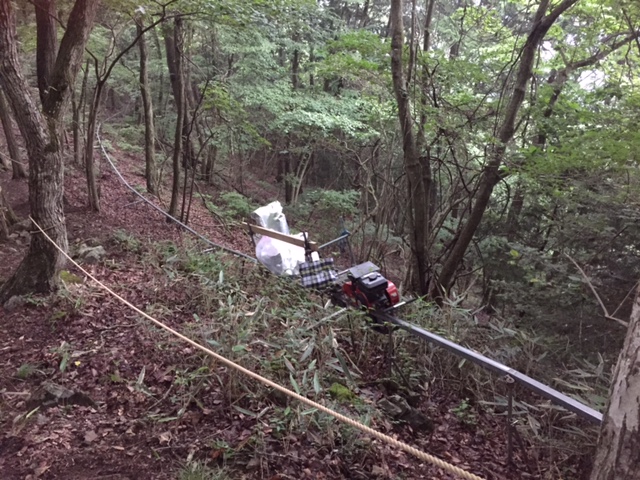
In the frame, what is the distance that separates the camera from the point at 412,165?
6660 millimetres

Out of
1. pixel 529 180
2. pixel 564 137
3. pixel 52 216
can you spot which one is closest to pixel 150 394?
pixel 52 216

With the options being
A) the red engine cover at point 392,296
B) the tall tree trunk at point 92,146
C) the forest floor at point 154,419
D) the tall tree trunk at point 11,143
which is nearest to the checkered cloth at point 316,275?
the red engine cover at point 392,296

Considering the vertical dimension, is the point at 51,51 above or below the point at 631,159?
above

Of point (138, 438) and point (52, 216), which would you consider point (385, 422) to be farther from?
point (52, 216)

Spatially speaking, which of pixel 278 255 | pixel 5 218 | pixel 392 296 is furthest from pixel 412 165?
pixel 5 218

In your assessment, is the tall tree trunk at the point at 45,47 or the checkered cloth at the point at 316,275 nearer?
the checkered cloth at the point at 316,275

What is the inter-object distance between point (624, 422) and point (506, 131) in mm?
5324

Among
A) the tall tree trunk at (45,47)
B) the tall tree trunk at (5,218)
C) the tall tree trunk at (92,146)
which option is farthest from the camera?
the tall tree trunk at (92,146)

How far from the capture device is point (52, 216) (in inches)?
188

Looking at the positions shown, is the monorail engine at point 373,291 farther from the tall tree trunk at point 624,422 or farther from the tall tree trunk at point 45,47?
the tall tree trunk at point 45,47

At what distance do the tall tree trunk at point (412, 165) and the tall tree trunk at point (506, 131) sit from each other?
1.41 feet

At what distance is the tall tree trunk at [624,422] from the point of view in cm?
155

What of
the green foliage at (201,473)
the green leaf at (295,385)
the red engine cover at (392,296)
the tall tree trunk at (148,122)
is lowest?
the green foliage at (201,473)

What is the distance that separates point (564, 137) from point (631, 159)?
4.95ft
